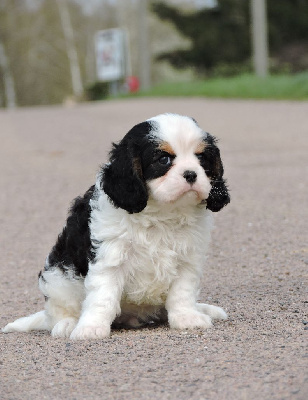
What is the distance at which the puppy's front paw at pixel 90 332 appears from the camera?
424 centimetres

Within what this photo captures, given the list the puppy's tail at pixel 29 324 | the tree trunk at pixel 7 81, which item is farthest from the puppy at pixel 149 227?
the tree trunk at pixel 7 81

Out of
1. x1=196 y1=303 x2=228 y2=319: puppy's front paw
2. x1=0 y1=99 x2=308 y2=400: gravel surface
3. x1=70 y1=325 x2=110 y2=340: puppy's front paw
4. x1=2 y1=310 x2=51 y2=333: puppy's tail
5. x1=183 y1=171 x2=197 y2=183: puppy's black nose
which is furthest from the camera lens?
x1=2 y1=310 x2=51 y2=333: puppy's tail

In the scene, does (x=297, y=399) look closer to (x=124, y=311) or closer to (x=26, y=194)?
(x=124, y=311)

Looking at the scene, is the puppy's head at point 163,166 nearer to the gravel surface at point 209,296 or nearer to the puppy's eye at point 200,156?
the puppy's eye at point 200,156

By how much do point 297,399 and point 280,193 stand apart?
6.46 metres

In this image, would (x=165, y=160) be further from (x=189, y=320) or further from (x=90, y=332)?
(x=90, y=332)

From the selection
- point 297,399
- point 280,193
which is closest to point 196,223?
point 297,399

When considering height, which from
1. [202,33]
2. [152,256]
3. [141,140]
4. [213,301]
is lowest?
[213,301]

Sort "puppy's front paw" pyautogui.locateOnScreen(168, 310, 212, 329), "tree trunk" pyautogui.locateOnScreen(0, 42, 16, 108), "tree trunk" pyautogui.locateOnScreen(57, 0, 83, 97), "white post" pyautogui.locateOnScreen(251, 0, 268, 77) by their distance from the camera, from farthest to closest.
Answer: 1. "tree trunk" pyautogui.locateOnScreen(57, 0, 83, 97)
2. "tree trunk" pyautogui.locateOnScreen(0, 42, 16, 108)
3. "white post" pyautogui.locateOnScreen(251, 0, 268, 77)
4. "puppy's front paw" pyautogui.locateOnScreen(168, 310, 212, 329)

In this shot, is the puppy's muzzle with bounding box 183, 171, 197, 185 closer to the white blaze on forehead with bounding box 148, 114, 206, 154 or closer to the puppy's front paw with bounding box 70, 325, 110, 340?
the white blaze on forehead with bounding box 148, 114, 206, 154

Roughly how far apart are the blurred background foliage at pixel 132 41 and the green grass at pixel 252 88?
5.48m

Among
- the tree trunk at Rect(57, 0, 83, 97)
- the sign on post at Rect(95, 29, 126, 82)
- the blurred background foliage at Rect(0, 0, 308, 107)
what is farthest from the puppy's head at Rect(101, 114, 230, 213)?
the tree trunk at Rect(57, 0, 83, 97)

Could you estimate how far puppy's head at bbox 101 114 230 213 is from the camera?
4.14 meters

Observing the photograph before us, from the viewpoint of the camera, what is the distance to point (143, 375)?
11.7 feet
